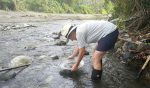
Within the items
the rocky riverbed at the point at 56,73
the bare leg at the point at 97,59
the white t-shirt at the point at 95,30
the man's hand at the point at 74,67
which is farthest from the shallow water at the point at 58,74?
the white t-shirt at the point at 95,30

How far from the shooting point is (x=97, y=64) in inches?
275

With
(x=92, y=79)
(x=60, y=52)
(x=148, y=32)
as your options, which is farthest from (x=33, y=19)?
(x=92, y=79)

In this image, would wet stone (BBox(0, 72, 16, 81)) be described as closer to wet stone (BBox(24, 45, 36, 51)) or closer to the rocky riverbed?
the rocky riverbed

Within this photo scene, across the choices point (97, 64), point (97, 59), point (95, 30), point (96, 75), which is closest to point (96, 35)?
point (95, 30)

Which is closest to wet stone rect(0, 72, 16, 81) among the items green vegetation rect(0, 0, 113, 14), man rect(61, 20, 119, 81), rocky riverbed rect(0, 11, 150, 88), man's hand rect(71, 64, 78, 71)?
rocky riverbed rect(0, 11, 150, 88)

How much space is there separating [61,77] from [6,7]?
67.5 feet

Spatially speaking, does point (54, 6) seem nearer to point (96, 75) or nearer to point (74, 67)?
point (74, 67)

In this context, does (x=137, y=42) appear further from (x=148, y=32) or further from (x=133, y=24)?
(x=133, y=24)

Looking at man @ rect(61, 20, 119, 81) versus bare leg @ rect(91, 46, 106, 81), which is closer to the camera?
man @ rect(61, 20, 119, 81)

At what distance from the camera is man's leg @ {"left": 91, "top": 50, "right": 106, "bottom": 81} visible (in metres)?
6.86

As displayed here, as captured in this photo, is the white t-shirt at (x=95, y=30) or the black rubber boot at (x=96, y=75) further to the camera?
the black rubber boot at (x=96, y=75)

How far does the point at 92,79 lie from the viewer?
7422 mm

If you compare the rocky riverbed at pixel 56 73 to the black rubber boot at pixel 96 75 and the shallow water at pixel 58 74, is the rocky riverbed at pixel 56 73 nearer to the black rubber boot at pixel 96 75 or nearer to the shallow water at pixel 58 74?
the shallow water at pixel 58 74

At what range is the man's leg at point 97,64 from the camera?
6863 mm
